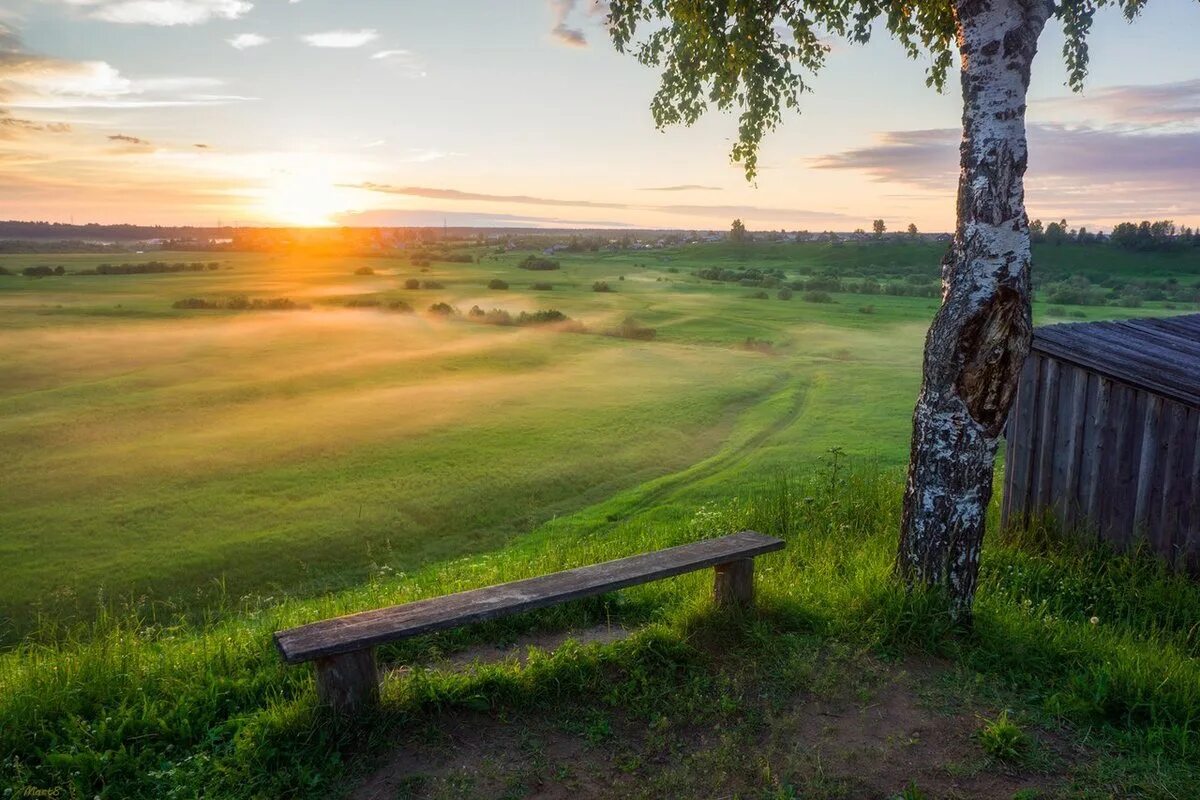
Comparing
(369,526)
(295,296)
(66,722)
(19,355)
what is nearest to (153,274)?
(295,296)

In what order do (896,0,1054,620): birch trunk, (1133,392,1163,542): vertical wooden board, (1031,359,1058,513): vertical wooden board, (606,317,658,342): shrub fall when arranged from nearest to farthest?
(896,0,1054,620): birch trunk → (1133,392,1163,542): vertical wooden board → (1031,359,1058,513): vertical wooden board → (606,317,658,342): shrub

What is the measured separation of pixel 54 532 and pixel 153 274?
179ft

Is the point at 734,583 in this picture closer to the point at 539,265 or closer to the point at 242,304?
the point at 242,304

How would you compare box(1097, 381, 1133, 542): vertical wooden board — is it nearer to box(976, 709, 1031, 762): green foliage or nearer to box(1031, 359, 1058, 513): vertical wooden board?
box(1031, 359, 1058, 513): vertical wooden board

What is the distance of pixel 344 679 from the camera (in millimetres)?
4469

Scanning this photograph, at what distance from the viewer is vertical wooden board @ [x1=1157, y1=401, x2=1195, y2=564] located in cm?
743

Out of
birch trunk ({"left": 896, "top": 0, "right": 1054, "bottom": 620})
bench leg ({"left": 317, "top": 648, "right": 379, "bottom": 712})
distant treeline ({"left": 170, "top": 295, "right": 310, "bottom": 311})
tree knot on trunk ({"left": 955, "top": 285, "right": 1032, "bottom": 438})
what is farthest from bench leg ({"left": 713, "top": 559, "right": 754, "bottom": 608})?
distant treeline ({"left": 170, "top": 295, "right": 310, "bottom": 311})

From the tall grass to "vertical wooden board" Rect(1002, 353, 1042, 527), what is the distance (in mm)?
1397

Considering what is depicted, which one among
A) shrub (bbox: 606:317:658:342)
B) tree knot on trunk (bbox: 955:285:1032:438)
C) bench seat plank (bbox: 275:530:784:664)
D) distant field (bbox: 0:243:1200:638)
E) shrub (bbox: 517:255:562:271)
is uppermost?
shrub (bbox: 517:255:562:271)

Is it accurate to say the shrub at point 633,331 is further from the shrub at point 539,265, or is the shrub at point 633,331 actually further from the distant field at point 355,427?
the shrub at point 539,265

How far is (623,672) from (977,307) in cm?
348

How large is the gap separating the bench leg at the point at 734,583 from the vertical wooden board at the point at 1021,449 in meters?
4.54

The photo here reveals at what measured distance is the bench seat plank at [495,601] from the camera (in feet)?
14.6


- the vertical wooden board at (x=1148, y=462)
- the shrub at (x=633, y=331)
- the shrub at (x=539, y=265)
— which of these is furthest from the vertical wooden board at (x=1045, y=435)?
the shrub at (x=539, y=265)
